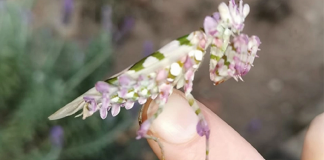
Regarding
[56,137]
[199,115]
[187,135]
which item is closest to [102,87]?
[199,115]

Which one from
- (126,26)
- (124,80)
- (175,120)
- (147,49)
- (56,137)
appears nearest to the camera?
(124,80)

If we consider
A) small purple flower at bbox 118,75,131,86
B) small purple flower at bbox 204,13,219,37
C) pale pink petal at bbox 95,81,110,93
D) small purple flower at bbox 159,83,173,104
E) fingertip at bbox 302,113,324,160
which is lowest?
fingertip at bbox 302,113,324,160

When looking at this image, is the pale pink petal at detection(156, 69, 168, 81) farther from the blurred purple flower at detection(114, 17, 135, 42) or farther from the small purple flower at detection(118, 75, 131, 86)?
the blurred purple flower at detection(114, 17, 135, 42)

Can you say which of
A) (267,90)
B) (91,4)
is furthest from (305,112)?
(91,4)

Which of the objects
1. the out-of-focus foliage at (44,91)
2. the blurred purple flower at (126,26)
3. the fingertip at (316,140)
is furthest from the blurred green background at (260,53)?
the fingertip at (316,140)

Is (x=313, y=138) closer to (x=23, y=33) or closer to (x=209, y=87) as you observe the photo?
(x=209, y=87)

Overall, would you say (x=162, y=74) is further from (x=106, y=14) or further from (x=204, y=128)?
(x=106, y=14)

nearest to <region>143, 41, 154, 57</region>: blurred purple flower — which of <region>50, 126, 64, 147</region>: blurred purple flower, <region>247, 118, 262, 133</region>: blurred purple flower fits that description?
<region>50, 126, 64, 147</region>: blurred purple flower
